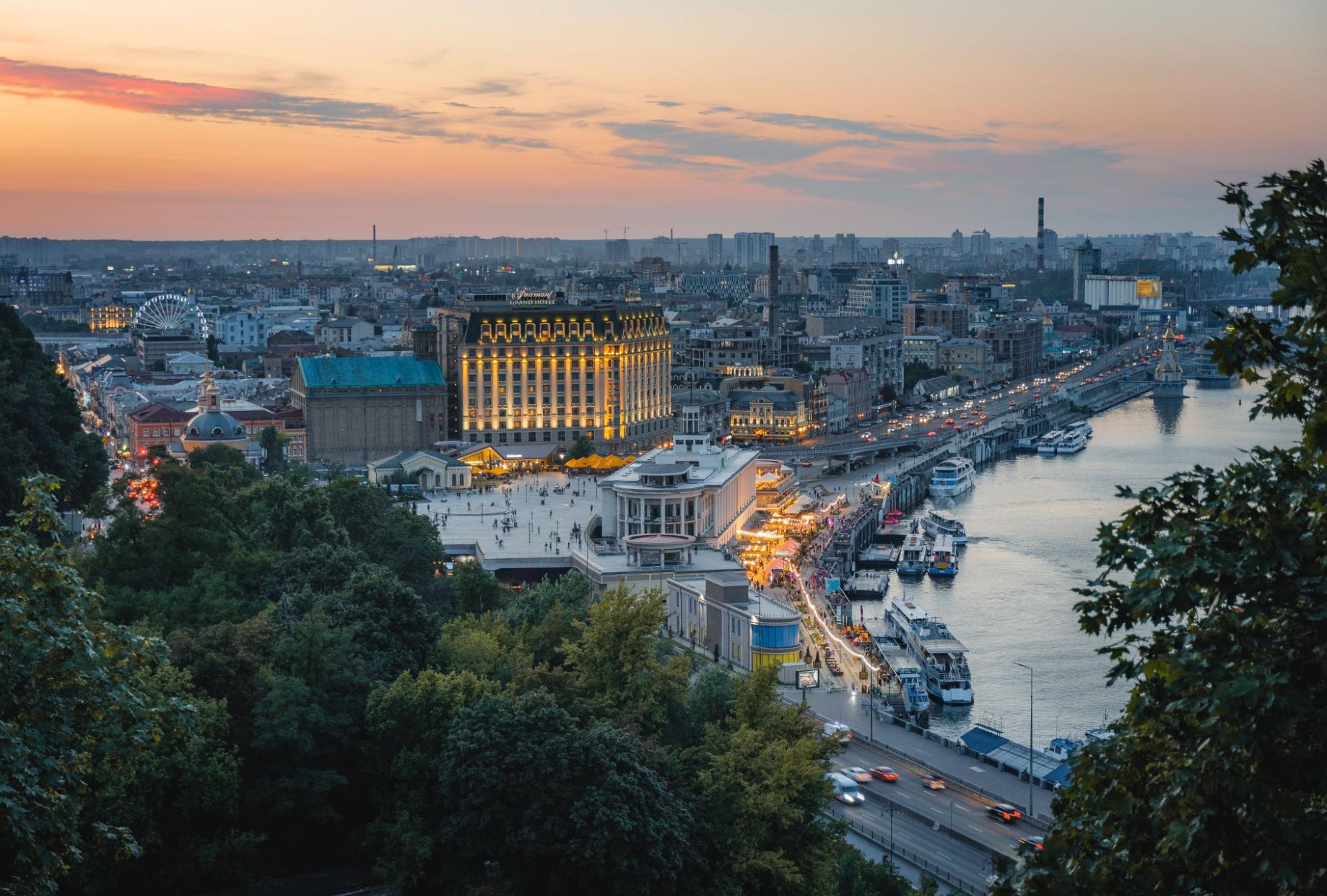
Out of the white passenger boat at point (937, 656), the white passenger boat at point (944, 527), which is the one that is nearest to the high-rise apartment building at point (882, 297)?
the white passenger boat at point (944, 527)

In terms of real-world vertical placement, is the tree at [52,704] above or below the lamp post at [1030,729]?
above

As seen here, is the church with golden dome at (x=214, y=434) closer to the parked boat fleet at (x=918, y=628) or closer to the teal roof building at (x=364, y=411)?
the teal roof building at (x=364, y=411)

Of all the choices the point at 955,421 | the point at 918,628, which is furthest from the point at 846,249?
the point at 918,628

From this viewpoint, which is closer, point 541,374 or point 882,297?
point 541,374

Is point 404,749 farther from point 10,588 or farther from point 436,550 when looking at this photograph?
point 436,550

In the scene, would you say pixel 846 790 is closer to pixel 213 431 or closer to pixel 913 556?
pixel 913 556

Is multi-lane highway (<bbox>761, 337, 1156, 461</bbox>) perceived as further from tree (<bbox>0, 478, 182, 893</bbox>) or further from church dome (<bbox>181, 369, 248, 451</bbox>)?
tree (<bbox>0, 478, 182, 893</bbox>)

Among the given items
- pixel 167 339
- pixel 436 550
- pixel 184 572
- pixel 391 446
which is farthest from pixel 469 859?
pixel 167 339
